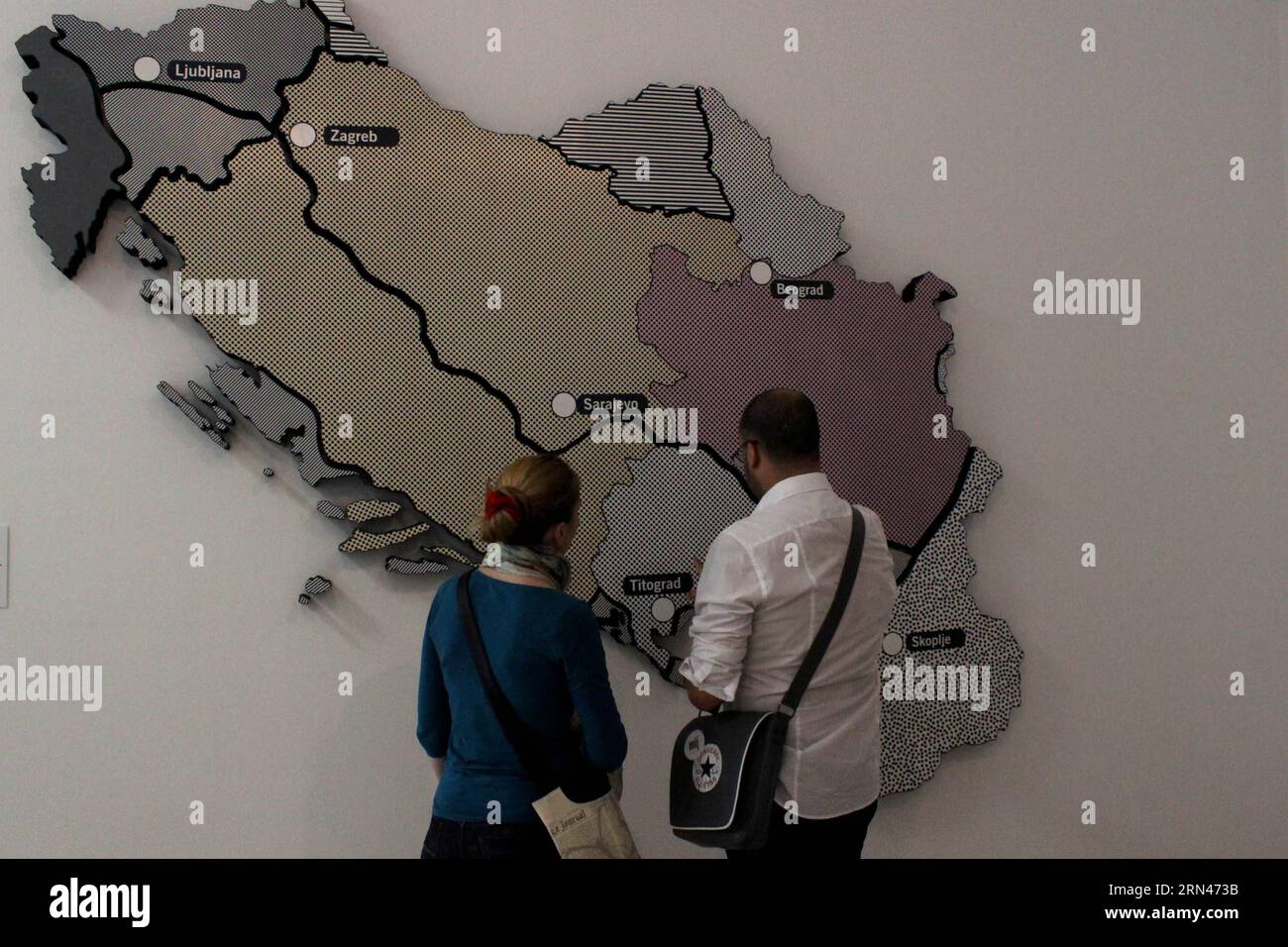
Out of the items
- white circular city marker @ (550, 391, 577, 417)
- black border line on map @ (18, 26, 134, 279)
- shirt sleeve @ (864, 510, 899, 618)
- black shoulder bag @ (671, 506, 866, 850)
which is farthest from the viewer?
white circular city marker @ (550, 391, 577, 417)

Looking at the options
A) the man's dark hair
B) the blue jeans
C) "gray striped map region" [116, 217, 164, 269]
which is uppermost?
"gray striped map region" [116, 217, 164, 269]

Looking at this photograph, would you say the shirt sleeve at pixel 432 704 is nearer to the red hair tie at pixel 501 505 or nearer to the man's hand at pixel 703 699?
the red hair tie at pixel 501 505

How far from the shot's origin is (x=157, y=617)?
212cm

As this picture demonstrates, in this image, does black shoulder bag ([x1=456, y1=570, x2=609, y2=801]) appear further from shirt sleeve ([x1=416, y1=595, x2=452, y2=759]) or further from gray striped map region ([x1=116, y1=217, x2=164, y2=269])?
gray striped map region ([x1=116, y1=217, x2=164, y2=269])

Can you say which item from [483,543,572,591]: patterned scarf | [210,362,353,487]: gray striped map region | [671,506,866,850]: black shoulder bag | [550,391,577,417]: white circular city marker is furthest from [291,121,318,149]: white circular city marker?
[671,506,866,850]: black shoulder bag

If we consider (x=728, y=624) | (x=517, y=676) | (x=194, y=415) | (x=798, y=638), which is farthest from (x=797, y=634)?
(x=194, y=415)

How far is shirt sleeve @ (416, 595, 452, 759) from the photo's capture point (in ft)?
5.50

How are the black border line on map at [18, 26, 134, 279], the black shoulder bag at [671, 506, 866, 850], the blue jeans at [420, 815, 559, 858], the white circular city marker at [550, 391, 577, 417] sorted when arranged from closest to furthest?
the blue jeans at [420, 815, 559, 858] < the black shoulder bag at [671, 506, 866, 850] < the black border line on map at [18, 26, 134, 279] < the white circular city marker at [550, 391, 577, 417]

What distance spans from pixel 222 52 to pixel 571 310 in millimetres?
838

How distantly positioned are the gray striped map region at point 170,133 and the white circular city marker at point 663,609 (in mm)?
1188

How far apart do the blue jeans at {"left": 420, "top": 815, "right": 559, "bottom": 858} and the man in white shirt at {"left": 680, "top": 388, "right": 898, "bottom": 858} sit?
0.32 meters

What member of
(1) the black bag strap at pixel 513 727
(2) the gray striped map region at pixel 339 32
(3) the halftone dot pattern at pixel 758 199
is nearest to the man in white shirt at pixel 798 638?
(1) the black bag strap at pixel 513 727
